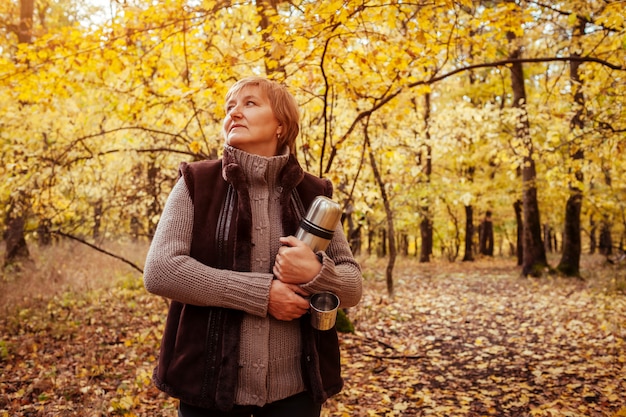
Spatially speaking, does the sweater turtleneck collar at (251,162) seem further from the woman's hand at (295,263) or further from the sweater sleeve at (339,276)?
the sweater sleeve at (339,276)

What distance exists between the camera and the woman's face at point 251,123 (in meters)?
1.74

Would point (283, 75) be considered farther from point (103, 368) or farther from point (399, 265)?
point (399, 265)

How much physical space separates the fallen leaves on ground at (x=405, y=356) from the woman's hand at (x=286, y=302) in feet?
9.77

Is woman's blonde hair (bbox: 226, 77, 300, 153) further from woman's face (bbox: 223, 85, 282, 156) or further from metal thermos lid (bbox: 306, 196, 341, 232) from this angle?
metal thermos lid (bbox: 306, 196, 341, 232)

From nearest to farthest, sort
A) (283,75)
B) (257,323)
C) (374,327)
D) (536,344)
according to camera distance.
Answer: (257,323) < (283,75) < (536,344) < (374,327)

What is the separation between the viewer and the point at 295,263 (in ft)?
5.11

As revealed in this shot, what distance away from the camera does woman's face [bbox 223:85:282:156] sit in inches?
68.4

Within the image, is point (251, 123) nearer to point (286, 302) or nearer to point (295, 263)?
point (295, 263)

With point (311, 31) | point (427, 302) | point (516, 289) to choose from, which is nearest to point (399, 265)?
point (516, 289)

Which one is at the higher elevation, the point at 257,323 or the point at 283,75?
the point at 283,75

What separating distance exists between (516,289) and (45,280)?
10056 mm

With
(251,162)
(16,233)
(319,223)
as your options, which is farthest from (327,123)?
(16,233)

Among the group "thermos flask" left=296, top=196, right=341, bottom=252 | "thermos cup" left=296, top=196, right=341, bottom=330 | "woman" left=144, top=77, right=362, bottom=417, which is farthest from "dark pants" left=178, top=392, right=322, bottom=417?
"thermos flask" left=296, top=196, right=341, bottom=252

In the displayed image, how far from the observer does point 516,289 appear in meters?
10.1
